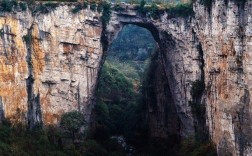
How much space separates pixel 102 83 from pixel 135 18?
11.6m

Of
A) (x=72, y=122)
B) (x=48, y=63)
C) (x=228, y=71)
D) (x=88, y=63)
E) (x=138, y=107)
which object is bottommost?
(x=138, y=107)

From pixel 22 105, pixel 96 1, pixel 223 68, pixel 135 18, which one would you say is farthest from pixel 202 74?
pixel 22 105

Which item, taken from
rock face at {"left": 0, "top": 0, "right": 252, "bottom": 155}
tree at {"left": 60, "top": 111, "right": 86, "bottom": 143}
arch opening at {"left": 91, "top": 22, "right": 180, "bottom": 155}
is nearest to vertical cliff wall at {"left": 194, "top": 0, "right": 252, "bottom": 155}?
rock face at {"left": 0, "top": 0, "right": 252, "bottom": 155}

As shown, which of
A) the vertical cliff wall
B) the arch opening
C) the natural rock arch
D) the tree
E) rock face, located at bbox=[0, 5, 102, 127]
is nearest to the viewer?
the vertical cliff wall

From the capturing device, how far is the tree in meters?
28.7

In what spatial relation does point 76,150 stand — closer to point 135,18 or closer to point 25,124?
point 25,124

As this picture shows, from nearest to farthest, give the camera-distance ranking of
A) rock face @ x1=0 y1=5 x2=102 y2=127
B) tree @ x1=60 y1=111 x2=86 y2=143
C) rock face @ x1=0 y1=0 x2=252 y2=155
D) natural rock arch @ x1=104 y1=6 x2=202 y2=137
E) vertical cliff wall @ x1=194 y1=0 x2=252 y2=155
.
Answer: vertical cliff wall @ x1=194 y1=0 x2=252 y2=155 → rock face @ x1=0 y1=0 x2=252 y2=155 → rock face @ x1=0 y1=5 x2=102 y2=127 → natural rock arch @ x1=104 y1=6 x2=202 y2=137 → tree @ x1=60 y1=111 x2=86 y2=143

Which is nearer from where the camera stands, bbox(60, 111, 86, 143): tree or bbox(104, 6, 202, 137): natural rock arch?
bbox(104, 6, 202, 137): natural rock arch

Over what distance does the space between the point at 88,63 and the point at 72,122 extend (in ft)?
10.5

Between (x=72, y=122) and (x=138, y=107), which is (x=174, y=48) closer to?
(x=72, y=122)

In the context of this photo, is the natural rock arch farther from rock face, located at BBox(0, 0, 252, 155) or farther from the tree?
the tree

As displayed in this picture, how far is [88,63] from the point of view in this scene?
96.0 feet

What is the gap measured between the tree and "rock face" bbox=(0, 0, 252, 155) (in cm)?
38

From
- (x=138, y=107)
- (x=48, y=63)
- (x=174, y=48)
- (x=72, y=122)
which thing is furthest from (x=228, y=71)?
(x=138, y=107)
